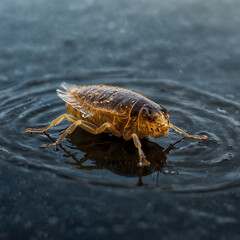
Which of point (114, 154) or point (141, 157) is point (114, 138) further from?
point (141, 157)

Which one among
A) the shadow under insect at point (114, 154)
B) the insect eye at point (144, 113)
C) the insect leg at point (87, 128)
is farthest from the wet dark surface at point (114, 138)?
the insect eye at point (144, 113)

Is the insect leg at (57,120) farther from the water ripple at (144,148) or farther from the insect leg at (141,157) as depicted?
the insect leg at (141,157)

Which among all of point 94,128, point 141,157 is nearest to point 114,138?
point 94,128

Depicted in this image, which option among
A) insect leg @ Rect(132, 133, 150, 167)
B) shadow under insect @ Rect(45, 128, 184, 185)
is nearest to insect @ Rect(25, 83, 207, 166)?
insect leg @ Rect(132, 133, 150, 167)

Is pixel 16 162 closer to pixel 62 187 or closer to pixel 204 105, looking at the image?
pixel 62 187

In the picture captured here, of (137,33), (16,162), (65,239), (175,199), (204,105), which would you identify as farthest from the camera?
(137,33)

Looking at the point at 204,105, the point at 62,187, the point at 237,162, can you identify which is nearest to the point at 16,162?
the point at 62,187
